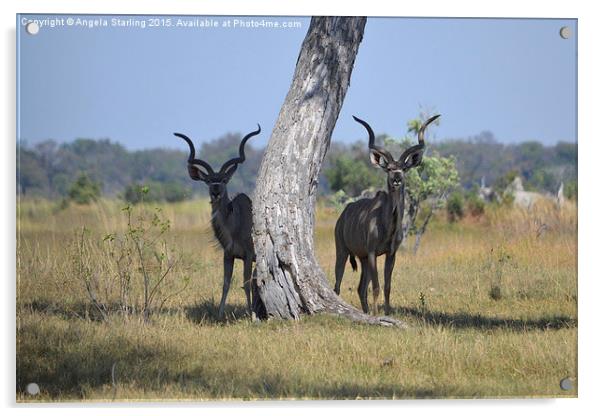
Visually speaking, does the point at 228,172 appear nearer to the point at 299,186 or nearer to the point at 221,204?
the point at 221,204

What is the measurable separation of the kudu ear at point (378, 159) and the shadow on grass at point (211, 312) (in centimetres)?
231

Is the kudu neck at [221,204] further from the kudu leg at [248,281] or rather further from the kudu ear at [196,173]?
the kudu leg at [248,281]

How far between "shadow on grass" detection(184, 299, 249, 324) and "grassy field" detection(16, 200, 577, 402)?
0.06 ft

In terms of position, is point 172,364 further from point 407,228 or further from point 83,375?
point 407,228

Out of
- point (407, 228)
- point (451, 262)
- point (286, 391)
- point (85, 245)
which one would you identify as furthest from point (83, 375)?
point (407, 228)

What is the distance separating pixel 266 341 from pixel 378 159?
9.51ft

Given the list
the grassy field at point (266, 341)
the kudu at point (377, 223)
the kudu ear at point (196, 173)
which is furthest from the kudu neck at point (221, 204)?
the kudu at point (377, 223)

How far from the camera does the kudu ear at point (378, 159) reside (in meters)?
12.8

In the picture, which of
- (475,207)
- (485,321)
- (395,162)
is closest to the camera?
(485,321)

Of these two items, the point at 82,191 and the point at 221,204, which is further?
the point at 82,191

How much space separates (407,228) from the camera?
66.9ft

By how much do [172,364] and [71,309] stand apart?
2.44 metres

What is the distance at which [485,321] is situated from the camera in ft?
41.7

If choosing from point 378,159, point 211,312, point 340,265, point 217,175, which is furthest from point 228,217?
point 378,159
